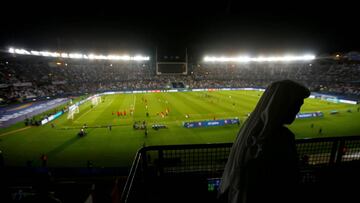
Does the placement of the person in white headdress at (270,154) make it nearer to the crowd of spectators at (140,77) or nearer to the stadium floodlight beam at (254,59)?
the crowd of spectators at (140,77)

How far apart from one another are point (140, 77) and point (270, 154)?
88.8 metres

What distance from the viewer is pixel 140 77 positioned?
87375 millimetres

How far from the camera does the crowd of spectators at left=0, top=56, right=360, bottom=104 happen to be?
183 feet

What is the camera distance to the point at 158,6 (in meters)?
13.4

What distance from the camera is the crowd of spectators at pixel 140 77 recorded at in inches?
2201

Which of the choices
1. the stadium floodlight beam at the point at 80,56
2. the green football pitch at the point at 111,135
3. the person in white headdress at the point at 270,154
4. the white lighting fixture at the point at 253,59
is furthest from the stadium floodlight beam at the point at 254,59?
the person in white headdress at the point at 270,154

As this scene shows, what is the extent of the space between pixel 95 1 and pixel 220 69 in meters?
91.8

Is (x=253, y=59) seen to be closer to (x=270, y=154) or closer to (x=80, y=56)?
(x=80, y=56)

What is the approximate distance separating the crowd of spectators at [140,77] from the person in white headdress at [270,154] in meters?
60.0

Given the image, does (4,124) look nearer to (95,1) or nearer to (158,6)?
(95,1)

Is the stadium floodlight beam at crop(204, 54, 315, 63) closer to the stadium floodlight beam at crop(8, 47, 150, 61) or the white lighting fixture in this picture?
the white lighting fixture

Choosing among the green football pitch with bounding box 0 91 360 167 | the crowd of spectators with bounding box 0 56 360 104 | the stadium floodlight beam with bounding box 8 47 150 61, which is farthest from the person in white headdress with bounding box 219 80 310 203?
the stadium floodlight beam with bounding box 8 47 150 61

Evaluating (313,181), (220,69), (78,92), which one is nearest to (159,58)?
(78,92)

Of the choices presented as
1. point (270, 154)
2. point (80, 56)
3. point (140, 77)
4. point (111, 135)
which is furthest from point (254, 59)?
point (270, 154)
